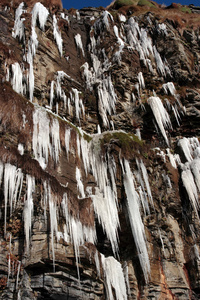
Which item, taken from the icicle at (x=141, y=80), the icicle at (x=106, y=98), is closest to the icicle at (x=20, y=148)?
the icicle at (x=106, y=98)

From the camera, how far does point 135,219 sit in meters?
9.65

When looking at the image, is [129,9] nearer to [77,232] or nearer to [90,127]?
[90,127]

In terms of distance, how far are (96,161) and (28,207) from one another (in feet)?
14.1

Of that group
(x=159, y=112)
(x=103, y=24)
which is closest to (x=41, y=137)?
(x=159, y=112)

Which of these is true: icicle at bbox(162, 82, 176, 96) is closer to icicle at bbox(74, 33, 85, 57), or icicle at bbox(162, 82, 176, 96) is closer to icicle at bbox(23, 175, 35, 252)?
icicle at bbox(74, 33, 85, 57)

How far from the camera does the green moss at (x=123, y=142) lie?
10.9 metres

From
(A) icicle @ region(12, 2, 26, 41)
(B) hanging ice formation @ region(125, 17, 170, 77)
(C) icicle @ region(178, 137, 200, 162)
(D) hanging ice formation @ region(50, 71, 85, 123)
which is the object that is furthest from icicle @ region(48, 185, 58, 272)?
(B) hanging ice formation @ region(125, 17, 170, 77)

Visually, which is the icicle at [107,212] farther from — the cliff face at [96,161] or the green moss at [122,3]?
the green moss at [122,3]

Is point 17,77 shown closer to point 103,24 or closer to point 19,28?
point 19,28

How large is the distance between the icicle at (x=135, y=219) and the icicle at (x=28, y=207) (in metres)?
3.96

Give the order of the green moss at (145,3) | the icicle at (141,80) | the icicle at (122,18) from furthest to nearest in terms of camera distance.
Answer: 1. the green moss at (145,3)
2. the icicle at (122,18)
3. the icicle at (141,80)

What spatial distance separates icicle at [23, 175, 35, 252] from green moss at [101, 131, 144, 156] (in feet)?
13.8

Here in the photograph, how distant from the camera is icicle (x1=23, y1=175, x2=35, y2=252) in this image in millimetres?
6762

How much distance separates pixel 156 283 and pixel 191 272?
82.7 inches
